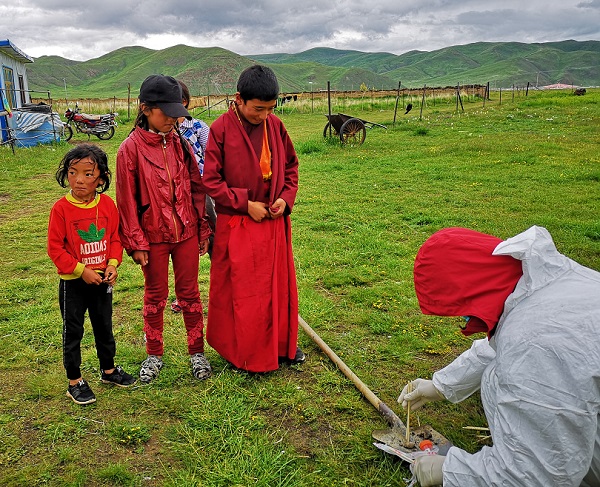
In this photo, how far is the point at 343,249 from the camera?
6012 millimetres

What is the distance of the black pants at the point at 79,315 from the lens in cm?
293

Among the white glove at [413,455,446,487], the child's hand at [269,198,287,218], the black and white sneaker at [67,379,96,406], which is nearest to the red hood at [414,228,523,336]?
the white glove at [413,455,446,487]

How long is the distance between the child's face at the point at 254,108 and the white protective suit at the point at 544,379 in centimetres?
175

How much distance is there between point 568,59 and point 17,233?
203255mm

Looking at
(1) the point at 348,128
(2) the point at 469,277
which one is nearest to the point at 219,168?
(2) the point at 469,277

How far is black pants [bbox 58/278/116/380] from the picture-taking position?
293 cm

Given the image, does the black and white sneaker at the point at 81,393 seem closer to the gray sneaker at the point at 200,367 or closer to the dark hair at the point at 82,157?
the gray sneaker at the point at 200,367

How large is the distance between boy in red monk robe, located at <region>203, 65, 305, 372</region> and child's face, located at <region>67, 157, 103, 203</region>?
66cm

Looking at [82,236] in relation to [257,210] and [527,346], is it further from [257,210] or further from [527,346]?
[527,346]

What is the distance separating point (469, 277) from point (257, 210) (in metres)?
1.58

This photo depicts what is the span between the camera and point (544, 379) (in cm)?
167

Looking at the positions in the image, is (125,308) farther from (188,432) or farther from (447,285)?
(447,285)

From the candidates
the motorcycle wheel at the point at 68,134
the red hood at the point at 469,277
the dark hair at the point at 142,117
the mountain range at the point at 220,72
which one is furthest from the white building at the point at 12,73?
the mountain range at the point at 220,72

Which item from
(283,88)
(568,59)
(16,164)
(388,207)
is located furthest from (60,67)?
(568,59)
